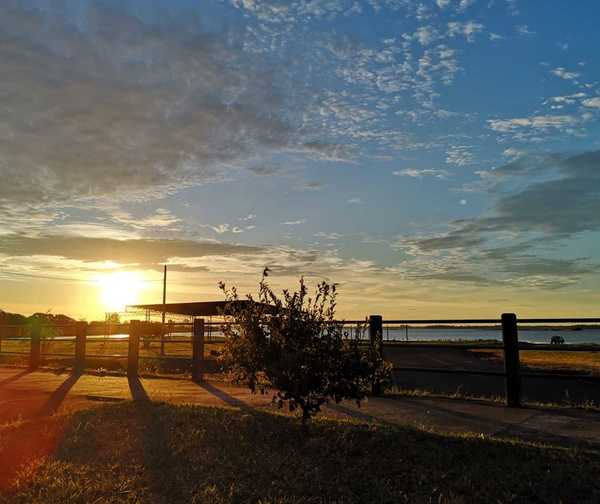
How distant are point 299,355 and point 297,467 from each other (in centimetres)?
125

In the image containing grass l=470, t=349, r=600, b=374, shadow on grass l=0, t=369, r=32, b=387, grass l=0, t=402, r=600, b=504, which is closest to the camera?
grass l=0, t=402, r=600, b=504

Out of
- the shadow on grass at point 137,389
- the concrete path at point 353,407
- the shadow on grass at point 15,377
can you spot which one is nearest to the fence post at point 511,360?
the concrete path at point 353,407

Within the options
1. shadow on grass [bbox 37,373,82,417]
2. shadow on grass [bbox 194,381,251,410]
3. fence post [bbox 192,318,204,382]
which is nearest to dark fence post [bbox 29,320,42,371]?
shadow on grass [bbox 37,373,82,417]

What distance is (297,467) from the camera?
5.57 meters

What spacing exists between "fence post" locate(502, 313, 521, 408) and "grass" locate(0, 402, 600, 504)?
3417 millimetres

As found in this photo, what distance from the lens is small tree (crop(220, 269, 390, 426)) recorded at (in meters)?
6.45

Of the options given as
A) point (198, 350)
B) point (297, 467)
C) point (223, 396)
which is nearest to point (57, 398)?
point (223, 396)

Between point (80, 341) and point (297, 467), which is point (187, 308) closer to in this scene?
point (80, 341)

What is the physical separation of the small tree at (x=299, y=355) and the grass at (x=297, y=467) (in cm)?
50

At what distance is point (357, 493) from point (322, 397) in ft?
5.85

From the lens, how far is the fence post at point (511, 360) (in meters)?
9.36

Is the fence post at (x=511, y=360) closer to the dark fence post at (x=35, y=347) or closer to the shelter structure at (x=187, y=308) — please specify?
the dark fence post at (x=35, y=347)

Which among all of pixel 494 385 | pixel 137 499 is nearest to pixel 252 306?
pixel 137 499

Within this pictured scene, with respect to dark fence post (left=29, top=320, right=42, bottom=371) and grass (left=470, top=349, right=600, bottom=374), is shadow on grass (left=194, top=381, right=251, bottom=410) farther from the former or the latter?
grass (left=470, top=349, right=600, bottom=374)
